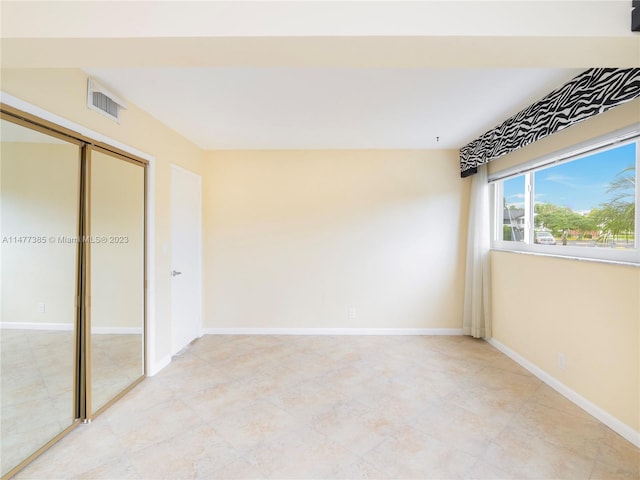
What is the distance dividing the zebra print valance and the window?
1.00ft

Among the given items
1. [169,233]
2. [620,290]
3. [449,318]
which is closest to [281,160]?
[169,233]

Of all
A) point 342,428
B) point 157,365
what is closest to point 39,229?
point 157,365

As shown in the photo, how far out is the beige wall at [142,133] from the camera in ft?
5.39

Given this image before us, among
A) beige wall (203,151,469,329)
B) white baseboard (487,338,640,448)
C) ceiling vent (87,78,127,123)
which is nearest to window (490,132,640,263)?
beige wall (203,151,469,329)

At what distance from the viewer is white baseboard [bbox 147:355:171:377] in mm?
2715

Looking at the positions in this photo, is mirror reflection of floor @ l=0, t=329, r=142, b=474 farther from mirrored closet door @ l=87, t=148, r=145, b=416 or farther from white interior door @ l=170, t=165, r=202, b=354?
white interior door @ l=170, t=165, r=202, b=354

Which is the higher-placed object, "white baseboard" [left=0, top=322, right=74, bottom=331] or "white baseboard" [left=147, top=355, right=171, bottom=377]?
"white baseboard" [left=0, top=322, right=74, bottom=331]


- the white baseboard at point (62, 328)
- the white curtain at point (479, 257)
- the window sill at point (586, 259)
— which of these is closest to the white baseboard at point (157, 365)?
the white baseboard at point (62, 328)

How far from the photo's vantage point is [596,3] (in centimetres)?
120

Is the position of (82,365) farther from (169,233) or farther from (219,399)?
(169,233)

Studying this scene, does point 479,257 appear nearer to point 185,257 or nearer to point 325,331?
point 325,331

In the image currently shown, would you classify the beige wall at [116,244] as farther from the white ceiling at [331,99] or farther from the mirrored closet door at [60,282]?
the white ceiling at [331,99]

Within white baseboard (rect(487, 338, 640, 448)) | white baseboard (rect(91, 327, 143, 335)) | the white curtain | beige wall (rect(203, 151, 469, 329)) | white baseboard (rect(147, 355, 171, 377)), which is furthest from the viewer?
beige wall (rect(203, 151, 469, 329))

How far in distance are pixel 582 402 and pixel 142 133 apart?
434 centimetres
